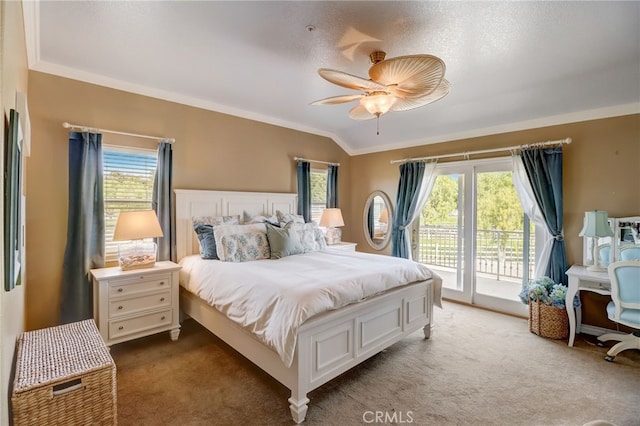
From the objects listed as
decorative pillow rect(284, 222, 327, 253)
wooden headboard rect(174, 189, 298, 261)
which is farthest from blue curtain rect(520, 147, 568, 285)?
wooden headboard rect(174, 189, 298, 261)

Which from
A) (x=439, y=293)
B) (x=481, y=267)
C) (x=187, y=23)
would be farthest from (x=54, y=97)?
(x=481, y=267)

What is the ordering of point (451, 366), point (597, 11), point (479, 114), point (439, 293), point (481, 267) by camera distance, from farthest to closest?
point (481, 267), point (479, 114), point (439, 293), point (451, 366), point (597, 11)

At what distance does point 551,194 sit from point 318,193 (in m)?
3.20

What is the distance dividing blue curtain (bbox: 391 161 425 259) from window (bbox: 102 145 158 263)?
349 centimetres

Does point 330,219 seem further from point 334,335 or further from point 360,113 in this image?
point 334,335

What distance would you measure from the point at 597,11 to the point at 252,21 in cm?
226

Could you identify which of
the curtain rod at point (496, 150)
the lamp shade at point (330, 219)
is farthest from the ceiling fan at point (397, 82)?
the lamp shade at point (330, 219)

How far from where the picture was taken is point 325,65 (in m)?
2.71

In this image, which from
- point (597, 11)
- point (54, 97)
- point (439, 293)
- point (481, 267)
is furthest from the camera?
point (481, 267)

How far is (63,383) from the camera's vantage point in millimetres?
1677

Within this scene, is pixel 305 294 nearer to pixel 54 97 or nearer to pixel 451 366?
pixel 451 366

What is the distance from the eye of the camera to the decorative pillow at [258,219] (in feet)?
12.7

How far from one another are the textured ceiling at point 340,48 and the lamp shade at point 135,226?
139cm

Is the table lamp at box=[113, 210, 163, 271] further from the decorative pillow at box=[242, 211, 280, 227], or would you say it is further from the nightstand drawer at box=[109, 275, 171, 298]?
the decorative pillow at box=[242, 211, 280, 227]
